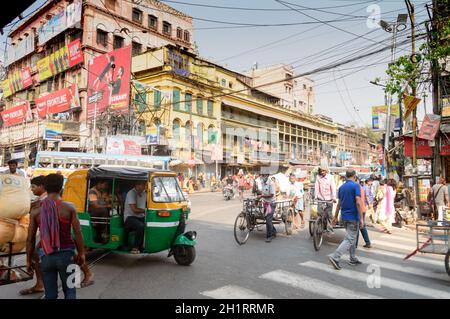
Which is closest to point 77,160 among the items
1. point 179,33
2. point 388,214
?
point 388,214

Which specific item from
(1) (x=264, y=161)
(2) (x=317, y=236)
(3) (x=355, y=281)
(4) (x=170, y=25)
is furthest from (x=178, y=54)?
(3) (x=355, y=281)

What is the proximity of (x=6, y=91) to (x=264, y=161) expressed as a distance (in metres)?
38.8

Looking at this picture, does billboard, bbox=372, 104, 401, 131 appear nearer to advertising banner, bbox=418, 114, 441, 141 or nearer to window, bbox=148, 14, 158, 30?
advertising banner, bbox=418, 114, 441, 141

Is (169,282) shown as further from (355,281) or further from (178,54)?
(178,54)

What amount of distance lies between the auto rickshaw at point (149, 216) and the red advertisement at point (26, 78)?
44.0 metres

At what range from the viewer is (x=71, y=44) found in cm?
3550

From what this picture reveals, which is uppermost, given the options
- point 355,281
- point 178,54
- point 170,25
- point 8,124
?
point 170,25

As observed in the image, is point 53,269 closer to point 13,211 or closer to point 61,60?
point 13,211

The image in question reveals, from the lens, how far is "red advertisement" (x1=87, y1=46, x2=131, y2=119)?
2772cm

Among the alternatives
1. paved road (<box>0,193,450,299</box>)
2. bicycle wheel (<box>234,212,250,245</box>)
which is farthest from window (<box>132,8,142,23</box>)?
paved road (<box>0,193,450,299</box>)

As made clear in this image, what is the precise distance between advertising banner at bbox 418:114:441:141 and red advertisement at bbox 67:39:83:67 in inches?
1242

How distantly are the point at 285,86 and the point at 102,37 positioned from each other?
3053cm

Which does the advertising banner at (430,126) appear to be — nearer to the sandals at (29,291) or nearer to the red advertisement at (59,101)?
the sandals at (29,291)
